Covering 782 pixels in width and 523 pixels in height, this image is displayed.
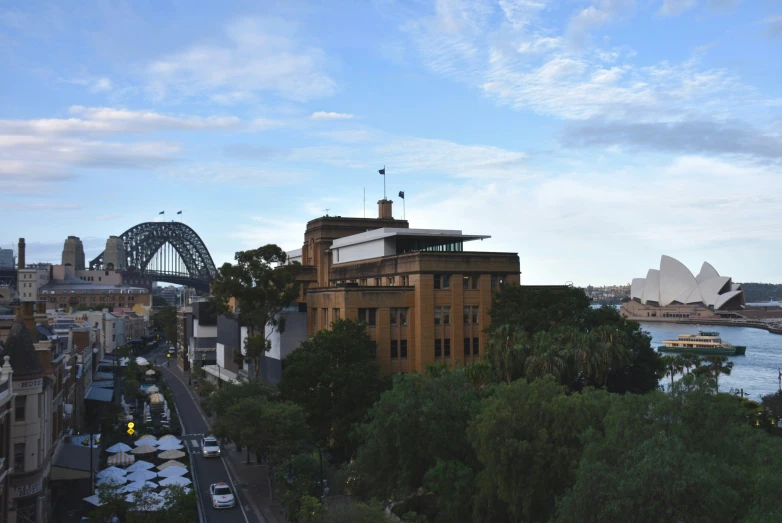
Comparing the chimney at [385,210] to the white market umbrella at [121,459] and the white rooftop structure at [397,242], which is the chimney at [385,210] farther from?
the white market umbrella at [121,459]

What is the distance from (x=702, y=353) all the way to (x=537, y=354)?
5202 inches

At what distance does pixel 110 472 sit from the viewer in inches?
1786

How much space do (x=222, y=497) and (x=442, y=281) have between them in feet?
82.6

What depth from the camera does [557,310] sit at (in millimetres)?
56000

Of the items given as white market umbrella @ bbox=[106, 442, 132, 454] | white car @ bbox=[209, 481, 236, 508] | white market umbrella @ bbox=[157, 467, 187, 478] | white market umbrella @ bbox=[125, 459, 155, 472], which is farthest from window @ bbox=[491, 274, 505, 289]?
white market umbrella @ bbox=[106, 442, 132, 454]

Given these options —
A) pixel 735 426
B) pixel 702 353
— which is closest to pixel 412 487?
pixel 735 426

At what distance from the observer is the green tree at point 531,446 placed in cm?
2903

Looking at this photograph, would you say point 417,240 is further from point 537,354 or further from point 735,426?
point 735,426

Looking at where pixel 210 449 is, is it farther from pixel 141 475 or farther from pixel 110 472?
pixel 110 472

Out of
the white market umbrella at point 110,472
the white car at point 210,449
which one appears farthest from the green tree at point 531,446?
the white car at point 210,449

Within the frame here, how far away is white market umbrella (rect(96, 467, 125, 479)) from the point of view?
44.9 metres

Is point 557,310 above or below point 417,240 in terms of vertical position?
below

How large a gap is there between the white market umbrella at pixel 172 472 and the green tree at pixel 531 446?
23.4m

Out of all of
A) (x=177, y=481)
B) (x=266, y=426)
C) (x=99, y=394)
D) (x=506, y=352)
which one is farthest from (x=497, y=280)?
(x=99, y=394)
